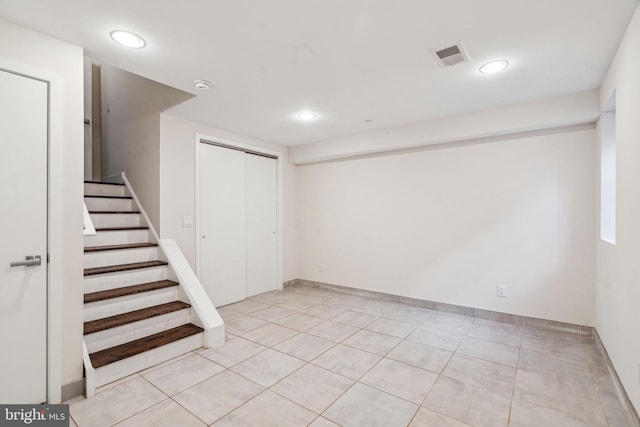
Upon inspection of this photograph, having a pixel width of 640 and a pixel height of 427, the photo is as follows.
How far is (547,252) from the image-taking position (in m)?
3.23

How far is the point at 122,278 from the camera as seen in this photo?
2910 mm

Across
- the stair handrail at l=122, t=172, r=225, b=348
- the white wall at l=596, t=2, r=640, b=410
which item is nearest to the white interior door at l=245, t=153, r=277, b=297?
the stair handrail at l=122, t=172, r=225, b=348

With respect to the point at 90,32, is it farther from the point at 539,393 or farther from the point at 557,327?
the point at 557,327

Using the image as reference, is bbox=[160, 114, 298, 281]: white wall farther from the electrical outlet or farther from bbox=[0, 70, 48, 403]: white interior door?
the electrical outlet

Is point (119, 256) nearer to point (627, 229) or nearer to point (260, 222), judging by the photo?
point (260, 222)

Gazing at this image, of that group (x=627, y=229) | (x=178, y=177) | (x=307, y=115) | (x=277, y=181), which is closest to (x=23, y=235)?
(x=178, y=177)

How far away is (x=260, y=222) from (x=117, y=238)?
1.92m

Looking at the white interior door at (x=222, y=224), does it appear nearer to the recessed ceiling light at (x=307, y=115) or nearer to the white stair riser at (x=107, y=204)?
the white stair riser at (x=107, y=204)

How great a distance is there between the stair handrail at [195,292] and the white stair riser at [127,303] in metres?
0.16

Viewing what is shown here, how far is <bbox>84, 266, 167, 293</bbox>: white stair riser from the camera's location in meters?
2.71

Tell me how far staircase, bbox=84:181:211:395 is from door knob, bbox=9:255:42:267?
70cm

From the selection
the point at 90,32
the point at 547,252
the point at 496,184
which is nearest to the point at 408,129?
the point at 496,184

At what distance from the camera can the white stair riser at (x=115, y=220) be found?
343cm

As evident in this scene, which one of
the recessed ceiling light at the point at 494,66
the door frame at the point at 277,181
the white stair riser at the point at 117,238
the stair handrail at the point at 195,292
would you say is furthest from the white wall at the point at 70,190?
the recessed ceiling light at the point at 494,66
